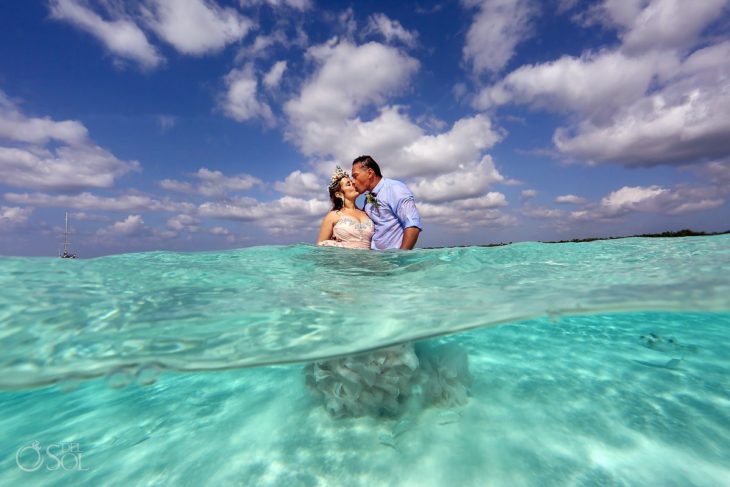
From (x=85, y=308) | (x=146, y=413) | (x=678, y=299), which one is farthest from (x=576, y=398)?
(x=85, y=308)

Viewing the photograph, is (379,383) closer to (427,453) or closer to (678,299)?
(427,453)

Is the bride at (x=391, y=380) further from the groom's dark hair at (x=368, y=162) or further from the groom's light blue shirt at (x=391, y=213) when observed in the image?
the groom's dark hair at (x=368, y=162)

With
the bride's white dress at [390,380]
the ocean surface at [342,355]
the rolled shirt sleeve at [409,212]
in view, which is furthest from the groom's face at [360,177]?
the bride's white dress at [390,380]

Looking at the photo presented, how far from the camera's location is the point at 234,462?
313 centimetres

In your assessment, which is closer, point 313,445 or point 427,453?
point 427,453

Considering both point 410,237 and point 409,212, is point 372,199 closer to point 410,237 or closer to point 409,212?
point 409,212

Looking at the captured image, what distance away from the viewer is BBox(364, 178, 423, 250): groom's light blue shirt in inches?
330

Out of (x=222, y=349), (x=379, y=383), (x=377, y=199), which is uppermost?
(x=377, y=199)

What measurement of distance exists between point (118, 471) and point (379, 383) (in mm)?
2470

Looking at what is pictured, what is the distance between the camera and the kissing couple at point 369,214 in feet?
27.5

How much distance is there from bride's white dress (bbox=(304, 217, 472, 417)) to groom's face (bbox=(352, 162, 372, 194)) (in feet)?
18.0

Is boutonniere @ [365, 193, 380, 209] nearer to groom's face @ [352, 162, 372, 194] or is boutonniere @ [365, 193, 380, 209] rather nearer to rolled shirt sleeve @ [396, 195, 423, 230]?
groom's face @ [352, 162, 372, 194]

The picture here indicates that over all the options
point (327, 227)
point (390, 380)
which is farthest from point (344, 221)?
point (390, 380)

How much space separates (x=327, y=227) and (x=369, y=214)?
1.36 meters
